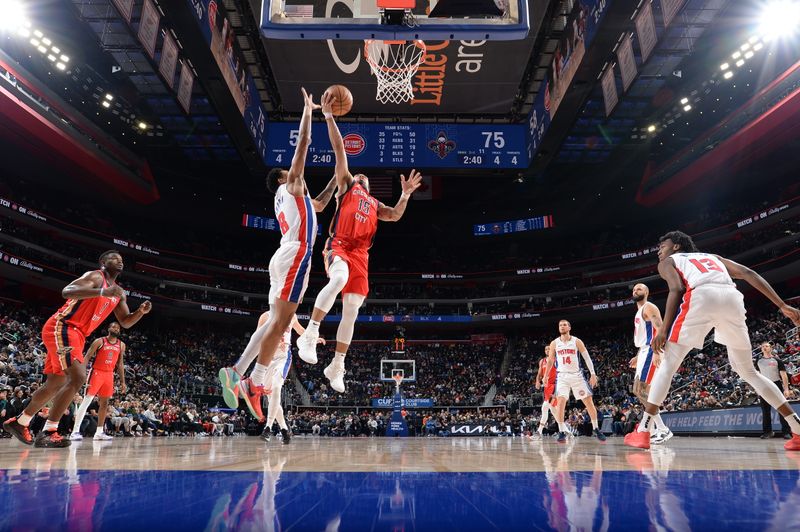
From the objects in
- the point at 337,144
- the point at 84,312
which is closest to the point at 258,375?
the point at 337,144

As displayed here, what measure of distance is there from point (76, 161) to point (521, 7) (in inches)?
738

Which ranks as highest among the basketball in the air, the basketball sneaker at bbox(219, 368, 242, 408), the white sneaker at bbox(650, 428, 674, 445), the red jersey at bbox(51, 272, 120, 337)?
the basketball in the air

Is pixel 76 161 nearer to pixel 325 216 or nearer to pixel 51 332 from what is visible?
Result: pixel 325 216

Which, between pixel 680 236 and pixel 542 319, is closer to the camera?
pixel 680 236

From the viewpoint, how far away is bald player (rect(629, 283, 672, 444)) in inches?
243

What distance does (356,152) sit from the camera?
11016mm

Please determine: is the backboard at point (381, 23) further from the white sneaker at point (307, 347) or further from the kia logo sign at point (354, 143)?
the kia logo sign at point (354, 143)

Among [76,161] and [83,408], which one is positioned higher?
[76,161]

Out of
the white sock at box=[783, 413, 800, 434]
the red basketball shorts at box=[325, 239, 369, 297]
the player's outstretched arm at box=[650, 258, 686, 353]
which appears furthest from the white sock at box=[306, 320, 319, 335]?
the white sock at box=[783, 413, 800, 434]

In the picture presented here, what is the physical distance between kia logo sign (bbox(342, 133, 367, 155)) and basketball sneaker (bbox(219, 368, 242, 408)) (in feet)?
25.7

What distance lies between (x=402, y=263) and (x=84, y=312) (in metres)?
28.1

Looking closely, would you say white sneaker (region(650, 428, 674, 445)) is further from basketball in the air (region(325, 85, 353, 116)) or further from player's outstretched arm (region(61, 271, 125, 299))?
player's outstretched arm (region(61, 271, 125, 299))

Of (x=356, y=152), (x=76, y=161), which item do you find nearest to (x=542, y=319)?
(x=356, y=152)

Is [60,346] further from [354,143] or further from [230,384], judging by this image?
[354,143]
